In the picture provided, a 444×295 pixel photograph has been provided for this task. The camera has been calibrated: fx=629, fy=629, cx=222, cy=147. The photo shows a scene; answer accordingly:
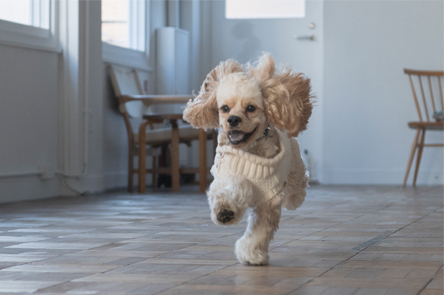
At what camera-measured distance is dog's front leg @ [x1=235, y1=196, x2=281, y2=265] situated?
168 cm

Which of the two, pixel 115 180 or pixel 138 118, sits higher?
pixel 138 118

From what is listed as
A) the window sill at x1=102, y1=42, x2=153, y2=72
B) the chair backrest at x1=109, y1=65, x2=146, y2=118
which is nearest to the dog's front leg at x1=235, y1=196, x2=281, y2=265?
the chair backrest at x1=109, y1=65, x2=146, y2=118

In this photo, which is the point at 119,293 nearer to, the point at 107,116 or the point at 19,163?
the point at 19,163

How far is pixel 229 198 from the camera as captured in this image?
1.58 meters

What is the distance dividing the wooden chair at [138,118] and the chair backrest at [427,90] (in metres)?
1.89

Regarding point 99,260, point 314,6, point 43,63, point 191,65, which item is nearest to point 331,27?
point 314,6

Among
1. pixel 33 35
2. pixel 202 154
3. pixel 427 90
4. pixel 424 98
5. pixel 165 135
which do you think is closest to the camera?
pixel 33 35

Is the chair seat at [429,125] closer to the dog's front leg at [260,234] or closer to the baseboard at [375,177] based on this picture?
the baseboard at [375,177]

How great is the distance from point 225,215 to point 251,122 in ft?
0.84

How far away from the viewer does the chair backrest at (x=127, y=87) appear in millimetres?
4660

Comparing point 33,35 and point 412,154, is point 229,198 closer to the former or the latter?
point 33,35

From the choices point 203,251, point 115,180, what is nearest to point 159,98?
point 115,180

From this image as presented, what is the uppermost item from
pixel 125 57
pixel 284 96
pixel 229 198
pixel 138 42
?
pixel 138 42

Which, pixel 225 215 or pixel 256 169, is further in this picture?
pixel 256 169
